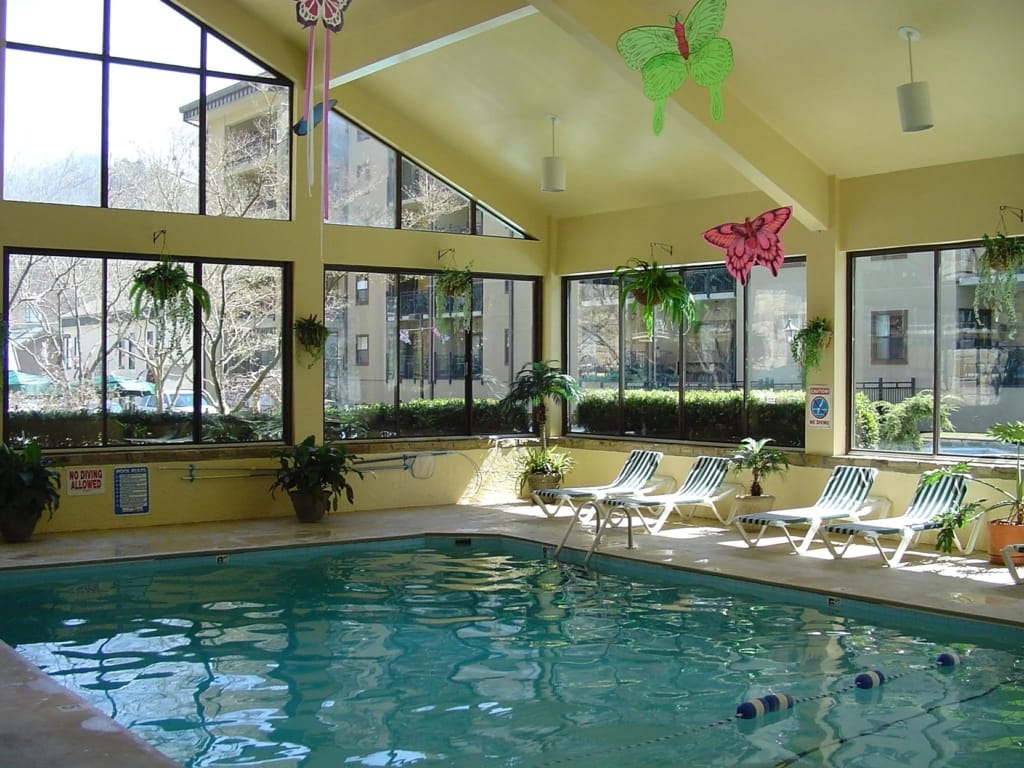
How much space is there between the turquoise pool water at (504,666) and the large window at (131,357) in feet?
7.22

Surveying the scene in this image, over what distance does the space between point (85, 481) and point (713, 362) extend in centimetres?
653

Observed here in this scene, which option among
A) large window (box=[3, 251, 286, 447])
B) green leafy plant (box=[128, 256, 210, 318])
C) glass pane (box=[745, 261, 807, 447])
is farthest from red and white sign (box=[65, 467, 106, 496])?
glass pane (box=[745, 261, 807, 447])

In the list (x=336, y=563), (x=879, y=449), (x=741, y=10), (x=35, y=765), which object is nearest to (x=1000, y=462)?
(x=879, y=449)

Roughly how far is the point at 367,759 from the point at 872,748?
2.32 m

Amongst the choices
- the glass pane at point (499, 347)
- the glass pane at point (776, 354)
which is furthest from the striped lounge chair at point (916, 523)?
the glass pane at point (499, 347)

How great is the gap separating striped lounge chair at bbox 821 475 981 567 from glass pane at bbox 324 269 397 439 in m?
5.30

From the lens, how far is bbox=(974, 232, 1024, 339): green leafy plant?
359 inches

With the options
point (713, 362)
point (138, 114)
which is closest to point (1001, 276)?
point (713, 362)

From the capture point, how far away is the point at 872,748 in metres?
5.05

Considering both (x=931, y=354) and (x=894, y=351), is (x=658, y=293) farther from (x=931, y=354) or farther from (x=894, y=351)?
(x=931, y=354)

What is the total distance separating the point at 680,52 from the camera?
7746mm

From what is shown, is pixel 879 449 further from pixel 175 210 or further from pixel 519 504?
pixel 175 210

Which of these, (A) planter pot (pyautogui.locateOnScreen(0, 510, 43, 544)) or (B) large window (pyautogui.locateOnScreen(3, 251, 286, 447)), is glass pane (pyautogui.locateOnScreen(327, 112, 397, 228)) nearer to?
(B) large window (pyautogui.locateOnScreen(3, 251, 286, 447))

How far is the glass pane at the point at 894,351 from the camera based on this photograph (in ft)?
32.9
